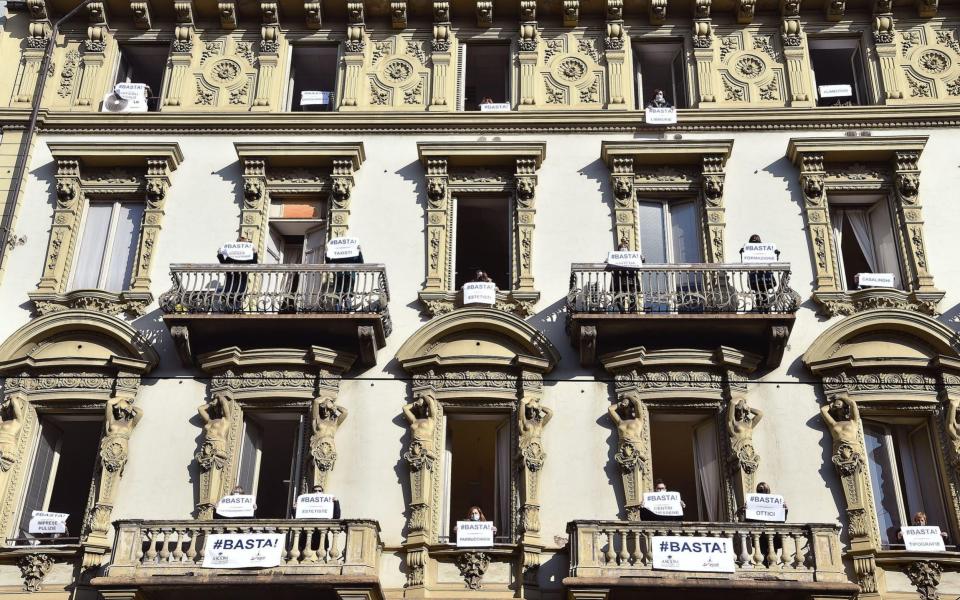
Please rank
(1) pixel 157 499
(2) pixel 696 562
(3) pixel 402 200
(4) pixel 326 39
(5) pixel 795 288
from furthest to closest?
(4) pixel 326 39, (3) pixel 402 200, (5) pixel 795 288, (1) pixel 157 499, (2) pixel 696 562

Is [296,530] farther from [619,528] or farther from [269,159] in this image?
[269,159]

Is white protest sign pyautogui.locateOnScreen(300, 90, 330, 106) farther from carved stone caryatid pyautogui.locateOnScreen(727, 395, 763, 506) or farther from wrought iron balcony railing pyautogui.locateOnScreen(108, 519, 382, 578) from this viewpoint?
carved stone caryatid pyautogui.locateOnScreen(727, 395, 763, 506)

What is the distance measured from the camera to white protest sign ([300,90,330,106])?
23266 millimetres

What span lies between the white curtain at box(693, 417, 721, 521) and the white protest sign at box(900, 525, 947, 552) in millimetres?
3032

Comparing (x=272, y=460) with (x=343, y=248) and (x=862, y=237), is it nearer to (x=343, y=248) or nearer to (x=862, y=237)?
(x=343, y=248)

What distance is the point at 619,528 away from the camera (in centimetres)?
1711

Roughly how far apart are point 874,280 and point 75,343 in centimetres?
1493

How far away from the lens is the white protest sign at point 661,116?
72.9 feet

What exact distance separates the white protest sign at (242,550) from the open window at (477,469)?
3171mm

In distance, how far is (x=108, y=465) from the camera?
19.0 metres

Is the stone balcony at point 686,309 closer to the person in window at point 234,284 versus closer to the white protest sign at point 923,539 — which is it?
the white protest sign at point 923,539

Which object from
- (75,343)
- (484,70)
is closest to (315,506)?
(75,343)

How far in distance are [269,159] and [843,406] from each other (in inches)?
471

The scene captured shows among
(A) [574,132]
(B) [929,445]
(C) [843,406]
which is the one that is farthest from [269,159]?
A: (B) [929,445]
